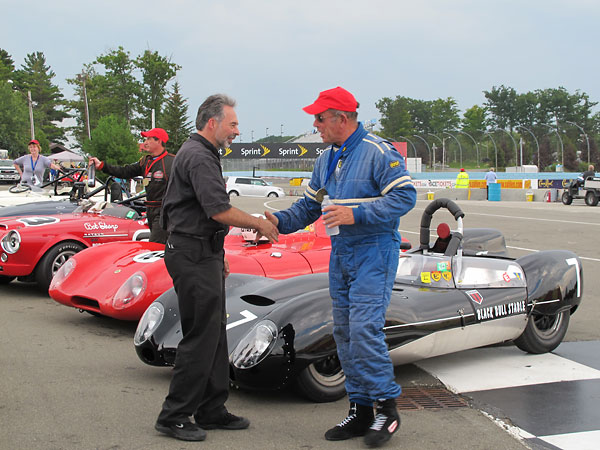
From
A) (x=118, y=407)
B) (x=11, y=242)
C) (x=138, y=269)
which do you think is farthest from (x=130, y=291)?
(x=11, y=242)

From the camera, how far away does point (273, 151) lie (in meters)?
83.9

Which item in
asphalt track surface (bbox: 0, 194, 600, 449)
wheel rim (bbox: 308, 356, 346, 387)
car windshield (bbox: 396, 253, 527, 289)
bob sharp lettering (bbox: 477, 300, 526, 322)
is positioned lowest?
asphalt track surface (bbox: 0, 194, 600, 449)

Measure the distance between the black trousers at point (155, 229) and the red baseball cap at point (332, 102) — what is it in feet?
13.3

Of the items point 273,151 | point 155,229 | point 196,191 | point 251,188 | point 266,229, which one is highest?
point 273,151

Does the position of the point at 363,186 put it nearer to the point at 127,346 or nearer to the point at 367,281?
the point at 367,281

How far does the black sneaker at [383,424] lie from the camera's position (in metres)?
3.50

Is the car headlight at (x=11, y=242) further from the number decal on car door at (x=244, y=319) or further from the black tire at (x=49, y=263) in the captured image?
the number decal on car door at (x=244, y=319)

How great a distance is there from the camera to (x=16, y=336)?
A: 602 centimetres

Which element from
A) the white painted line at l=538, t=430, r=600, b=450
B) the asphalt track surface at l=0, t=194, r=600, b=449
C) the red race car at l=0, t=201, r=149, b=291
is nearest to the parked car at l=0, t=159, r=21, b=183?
the red race car at l=0, t=201, r=149, b=291

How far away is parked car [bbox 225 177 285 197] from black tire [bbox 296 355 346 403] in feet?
129

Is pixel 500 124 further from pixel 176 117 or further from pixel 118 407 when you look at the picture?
pixel 118 407

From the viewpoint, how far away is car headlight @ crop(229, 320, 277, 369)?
402 centimetres

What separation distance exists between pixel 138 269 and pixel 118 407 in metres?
2.34

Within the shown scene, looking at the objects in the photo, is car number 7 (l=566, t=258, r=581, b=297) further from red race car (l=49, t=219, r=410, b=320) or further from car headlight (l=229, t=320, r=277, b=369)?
car headlight (l=229, t=320, r=277, b=369)
